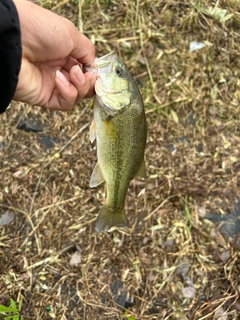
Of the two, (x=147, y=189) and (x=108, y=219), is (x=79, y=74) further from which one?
(x=147, y=189)

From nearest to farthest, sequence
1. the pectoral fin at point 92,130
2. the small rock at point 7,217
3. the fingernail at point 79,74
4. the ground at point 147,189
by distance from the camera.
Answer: the fingernail at point 79,74
the pectoral fin at point 92,130
the ground at point 147,189
the small rock at point 7,217

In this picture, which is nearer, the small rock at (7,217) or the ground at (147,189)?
the ground at (147,189)

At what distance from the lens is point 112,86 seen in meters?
2.06

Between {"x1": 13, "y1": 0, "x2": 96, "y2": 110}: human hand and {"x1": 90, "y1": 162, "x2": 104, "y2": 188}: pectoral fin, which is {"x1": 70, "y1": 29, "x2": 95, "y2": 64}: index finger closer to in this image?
{"x1": 13, "y1": 0, "x2": 96, "y2": 110}: human hand

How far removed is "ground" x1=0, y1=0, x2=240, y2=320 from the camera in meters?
3.17

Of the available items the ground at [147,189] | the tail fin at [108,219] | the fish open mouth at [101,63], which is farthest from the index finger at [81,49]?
the ground at [147,189]

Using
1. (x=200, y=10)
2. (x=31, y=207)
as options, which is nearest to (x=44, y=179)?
(x=31, y=207)

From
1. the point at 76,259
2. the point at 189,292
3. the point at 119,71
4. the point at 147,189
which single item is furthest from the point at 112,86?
the point at 189,292

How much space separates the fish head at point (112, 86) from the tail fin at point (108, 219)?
659mm

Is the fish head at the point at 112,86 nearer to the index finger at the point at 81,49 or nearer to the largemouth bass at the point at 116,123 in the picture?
the largemouth bass at the point at 116,123

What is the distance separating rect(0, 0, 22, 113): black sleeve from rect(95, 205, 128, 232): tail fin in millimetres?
911

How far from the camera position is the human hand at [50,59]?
210 centimetres

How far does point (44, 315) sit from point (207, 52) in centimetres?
265

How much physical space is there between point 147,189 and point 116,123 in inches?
56.6
